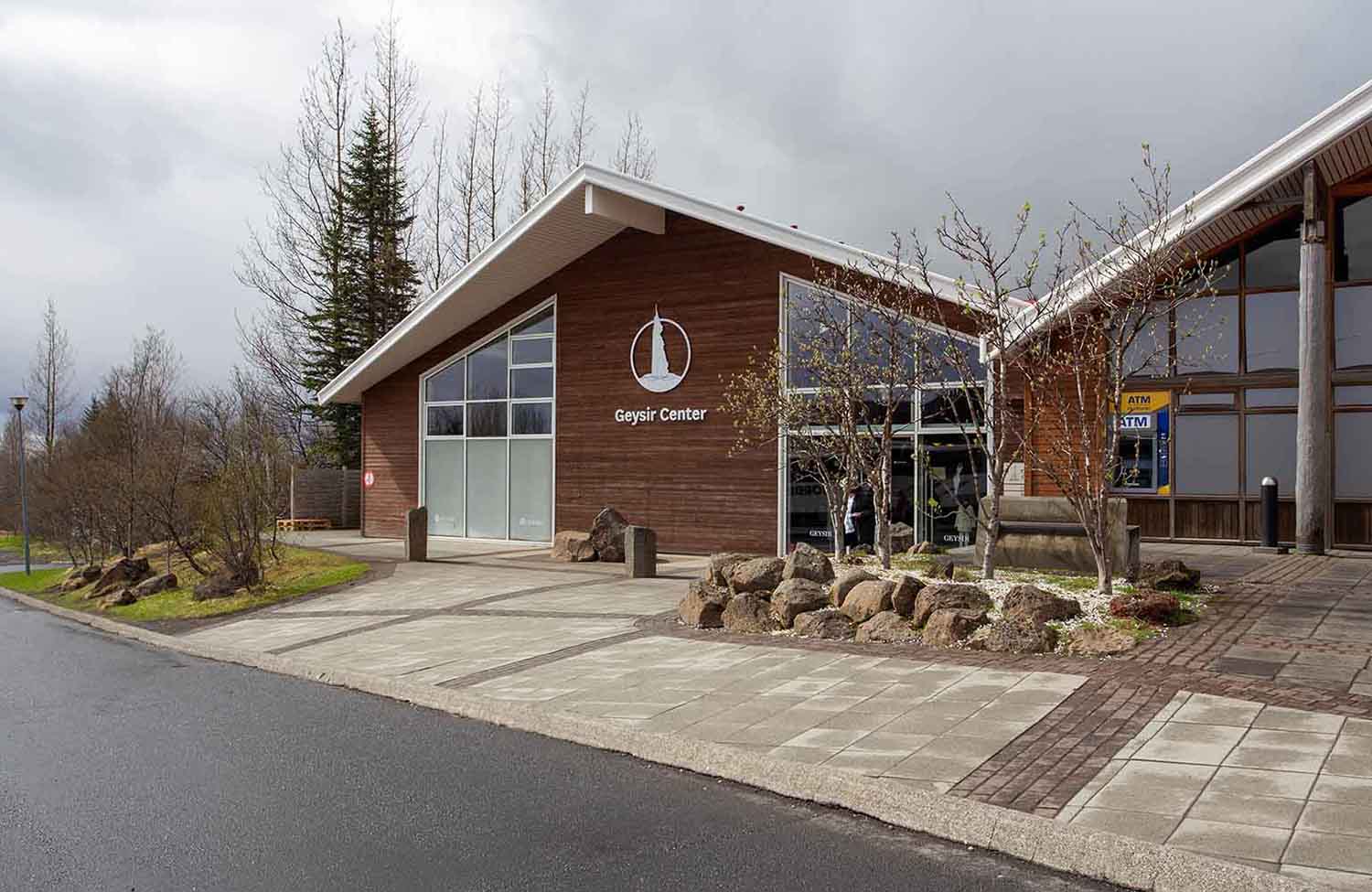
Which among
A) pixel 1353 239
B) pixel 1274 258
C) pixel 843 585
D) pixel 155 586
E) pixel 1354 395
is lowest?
pixel 155 586

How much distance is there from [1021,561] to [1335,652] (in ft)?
16.0

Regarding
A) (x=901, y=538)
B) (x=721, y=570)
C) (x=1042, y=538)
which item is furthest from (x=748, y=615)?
(x=901, y=538)

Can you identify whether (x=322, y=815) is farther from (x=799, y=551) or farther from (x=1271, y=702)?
(x=799, y=551)

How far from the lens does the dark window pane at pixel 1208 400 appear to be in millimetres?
16828

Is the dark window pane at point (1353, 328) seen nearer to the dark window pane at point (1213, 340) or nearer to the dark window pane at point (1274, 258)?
the dark window pane at point (1274, 258)

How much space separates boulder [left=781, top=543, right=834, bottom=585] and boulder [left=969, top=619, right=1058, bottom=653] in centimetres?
236

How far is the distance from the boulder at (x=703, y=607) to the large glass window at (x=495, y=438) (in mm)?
12359

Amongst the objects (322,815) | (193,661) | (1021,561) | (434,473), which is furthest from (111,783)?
(434,473)

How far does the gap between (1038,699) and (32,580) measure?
80.6 feet

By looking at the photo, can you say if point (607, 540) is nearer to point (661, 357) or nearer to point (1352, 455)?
point (661, 357)

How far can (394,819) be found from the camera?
18.1 ft

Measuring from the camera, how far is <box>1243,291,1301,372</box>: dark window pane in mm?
16453

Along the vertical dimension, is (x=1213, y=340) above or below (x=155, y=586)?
above


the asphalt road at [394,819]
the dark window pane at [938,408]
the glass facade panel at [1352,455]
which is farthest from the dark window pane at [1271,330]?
the asphalt road at [394,819]
